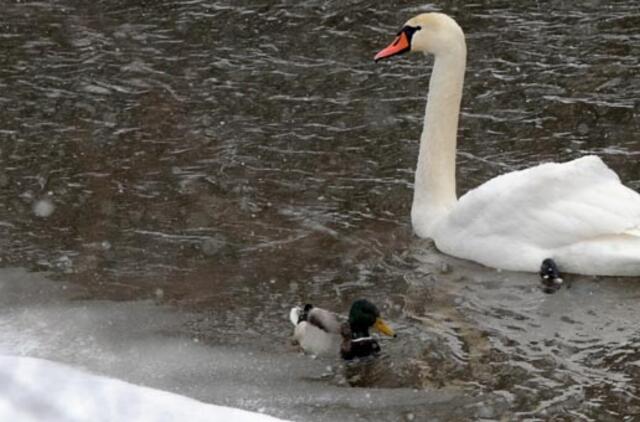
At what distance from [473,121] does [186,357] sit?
4.22 metres

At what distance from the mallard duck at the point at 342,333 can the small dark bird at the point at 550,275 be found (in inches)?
54.7

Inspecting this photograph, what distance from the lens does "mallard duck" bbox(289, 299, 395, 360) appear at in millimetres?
6043

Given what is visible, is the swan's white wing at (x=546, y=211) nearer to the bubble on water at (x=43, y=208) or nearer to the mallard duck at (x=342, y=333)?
the mallard duck at (x=342, y=333)

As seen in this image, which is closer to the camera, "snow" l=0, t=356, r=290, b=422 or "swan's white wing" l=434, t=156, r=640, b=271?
"snow" l=0, t=356, r=290, b=422

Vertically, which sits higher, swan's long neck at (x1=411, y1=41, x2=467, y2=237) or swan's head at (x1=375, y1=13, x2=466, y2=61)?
swan's head at (x1=375, y1=13, x2=466, y2=61)

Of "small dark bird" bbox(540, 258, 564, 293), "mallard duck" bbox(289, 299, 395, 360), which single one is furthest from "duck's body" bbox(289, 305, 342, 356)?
"small dark bird" bbox(540, 258, 564, 293)

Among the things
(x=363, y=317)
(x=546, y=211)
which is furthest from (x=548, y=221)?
(x=363, y=317)

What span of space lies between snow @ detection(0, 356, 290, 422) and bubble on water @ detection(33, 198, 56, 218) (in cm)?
675

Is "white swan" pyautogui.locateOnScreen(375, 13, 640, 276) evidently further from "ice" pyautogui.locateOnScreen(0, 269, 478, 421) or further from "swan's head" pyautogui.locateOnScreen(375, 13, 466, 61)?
"ice" pyautogui.locateOnScreen(0, 269, 478, 421)

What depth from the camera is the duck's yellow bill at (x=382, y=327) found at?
617cm

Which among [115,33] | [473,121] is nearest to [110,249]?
[473,121]

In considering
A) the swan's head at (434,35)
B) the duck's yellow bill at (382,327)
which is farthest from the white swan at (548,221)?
the duck's yellow bill at (382,327)

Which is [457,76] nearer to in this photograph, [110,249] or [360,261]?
[360,261]

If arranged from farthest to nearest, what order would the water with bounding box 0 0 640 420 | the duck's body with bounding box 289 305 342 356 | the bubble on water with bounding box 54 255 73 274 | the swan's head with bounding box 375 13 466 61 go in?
1. the swan's head with bounding box 375 13 466 61
2. the bubble on water with bounding box 54 255 73 274
3. the water with bounding box 0 0 640 420
4. the duck's body with bounding box 289 305 342 356
